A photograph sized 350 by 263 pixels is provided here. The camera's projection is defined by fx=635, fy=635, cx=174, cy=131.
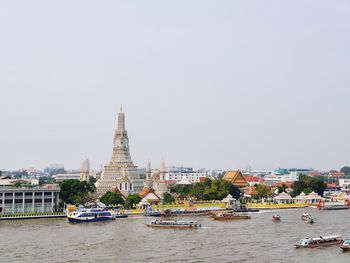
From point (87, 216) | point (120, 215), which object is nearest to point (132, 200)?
point (120, 215)

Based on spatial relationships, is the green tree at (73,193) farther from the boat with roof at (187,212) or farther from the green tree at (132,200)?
the boat with roof at (187,212)

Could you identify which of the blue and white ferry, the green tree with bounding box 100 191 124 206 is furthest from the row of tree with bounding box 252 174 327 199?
the blue and white ferry

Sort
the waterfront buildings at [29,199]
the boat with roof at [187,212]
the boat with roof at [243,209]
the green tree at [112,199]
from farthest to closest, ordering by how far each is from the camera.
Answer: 1. the green tree at [112,199]
2. the boat with roof at [243,209]
3. the boat with roof at [187,212]
4. the waterfront buildings at [29,199]

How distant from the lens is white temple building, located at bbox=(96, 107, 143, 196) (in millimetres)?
85375

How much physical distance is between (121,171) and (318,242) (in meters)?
49.9

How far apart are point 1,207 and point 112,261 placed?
31.1 m

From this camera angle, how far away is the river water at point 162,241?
36.3 m

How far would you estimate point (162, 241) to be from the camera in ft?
142

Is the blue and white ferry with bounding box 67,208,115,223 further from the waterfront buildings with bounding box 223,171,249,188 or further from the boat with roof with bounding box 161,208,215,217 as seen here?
the waterfront buildings with bounding box 223,171,249,188

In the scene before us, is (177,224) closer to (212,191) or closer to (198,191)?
(212,191)

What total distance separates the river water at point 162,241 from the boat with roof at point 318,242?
0.67 m

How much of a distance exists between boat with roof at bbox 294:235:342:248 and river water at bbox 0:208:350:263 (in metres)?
0.67

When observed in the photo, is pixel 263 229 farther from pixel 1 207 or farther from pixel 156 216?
pixel 1 207

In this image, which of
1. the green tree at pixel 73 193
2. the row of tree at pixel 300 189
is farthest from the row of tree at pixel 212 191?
the green tree at pixel 73 193
